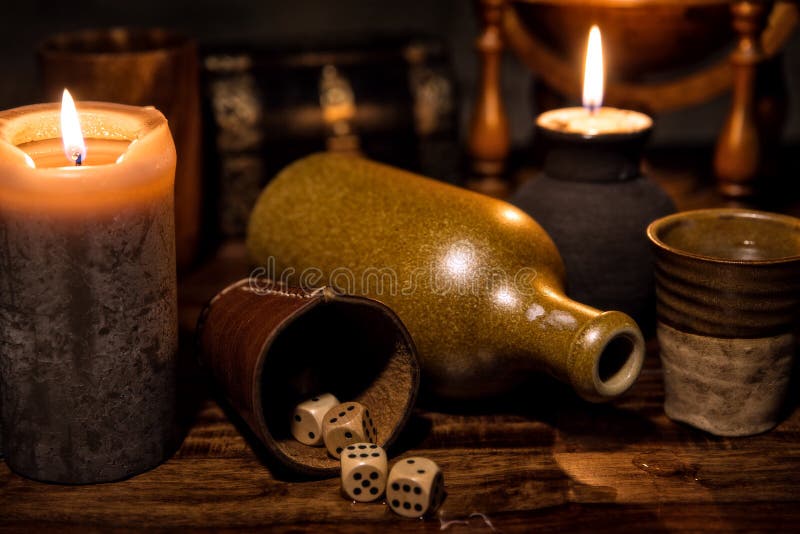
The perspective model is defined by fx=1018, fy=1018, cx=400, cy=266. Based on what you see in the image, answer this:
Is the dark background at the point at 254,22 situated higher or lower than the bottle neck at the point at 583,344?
higher

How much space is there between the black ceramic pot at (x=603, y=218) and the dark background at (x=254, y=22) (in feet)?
3.35

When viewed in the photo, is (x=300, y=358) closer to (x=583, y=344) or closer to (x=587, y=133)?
(x=583, y=344)

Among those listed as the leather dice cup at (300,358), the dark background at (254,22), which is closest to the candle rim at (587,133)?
the leather dice cup at (300,358)

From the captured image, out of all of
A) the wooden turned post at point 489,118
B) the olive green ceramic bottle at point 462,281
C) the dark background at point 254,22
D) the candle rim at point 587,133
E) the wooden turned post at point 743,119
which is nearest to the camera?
the olive green ceramic bottle at point 462,281

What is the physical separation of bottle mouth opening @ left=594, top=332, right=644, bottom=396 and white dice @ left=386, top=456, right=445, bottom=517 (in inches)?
8.2

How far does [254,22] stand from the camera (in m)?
2.39

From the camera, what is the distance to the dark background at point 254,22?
2.33m

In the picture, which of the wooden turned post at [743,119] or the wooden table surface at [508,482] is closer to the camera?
the wooden table surface at [508,482]

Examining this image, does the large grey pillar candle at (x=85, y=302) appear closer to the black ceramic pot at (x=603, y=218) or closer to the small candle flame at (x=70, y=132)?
the small candle flame at (x=70, y=132)

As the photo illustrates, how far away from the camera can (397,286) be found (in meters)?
1.26

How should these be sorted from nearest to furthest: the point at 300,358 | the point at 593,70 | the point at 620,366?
1. the point at 620,366
2. the point at 300,358
3. the point at 593,70

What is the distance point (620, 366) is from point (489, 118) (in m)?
0.85

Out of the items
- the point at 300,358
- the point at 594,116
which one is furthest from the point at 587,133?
Answer: the point at 300,358

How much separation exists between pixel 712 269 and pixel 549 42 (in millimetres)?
882
